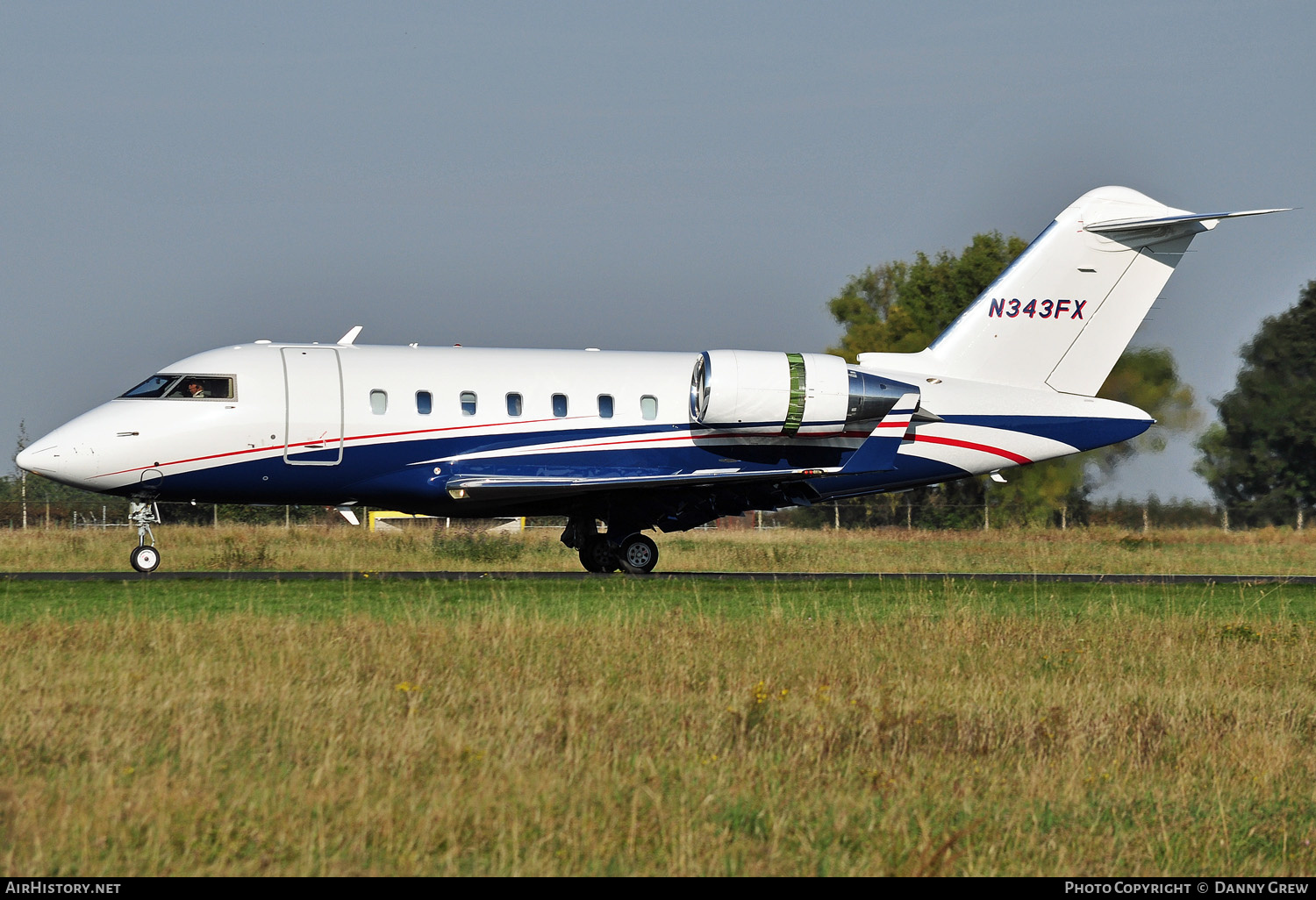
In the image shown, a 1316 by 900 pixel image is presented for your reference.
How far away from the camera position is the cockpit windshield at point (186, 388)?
75.3ft

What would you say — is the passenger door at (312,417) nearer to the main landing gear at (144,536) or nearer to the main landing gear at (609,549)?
the main landing gear at (144,536)

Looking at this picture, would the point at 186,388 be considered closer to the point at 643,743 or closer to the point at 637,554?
the point at 637,554

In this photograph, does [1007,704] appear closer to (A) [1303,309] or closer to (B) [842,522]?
(B) [842,522]

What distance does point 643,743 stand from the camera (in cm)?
954

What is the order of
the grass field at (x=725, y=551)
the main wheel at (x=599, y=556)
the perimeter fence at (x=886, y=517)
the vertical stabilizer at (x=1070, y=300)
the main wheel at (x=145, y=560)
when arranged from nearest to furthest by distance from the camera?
the main wheel at (x=145, y=560), the main wheel at (x=599, y=556), the vertical stabilizer at (x=1070, y=300), the grass field at (x=725, y=551), the perimeter fence at (x=886, y=517)

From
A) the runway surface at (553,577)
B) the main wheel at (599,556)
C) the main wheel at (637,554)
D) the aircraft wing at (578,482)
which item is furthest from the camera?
the main wheel at (599,556)

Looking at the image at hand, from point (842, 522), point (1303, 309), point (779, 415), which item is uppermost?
point (1303, 309)

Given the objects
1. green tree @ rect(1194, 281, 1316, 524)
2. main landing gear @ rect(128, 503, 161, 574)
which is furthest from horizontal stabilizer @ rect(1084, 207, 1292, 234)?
green tree @ rect(1194, 281, 1316, 524)

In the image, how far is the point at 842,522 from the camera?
5109 cm

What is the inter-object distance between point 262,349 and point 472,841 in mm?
17734

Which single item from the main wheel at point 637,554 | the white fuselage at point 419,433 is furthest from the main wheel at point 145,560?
the main wheel at point 637,554

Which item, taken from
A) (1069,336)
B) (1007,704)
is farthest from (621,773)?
(1069,336)

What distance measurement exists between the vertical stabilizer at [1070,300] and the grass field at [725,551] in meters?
5.31

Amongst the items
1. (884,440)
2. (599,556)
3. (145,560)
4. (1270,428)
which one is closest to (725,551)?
(599,556)
